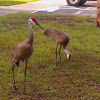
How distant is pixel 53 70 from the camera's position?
608 centimetres

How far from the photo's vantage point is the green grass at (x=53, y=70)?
4.84 m

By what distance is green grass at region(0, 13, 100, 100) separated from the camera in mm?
4836

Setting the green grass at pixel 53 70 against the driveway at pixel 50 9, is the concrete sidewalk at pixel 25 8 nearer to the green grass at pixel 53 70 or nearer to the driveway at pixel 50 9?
the driveway at pixel 50 9

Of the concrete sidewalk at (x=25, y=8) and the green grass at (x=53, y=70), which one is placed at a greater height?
the concrete sidewalk at (x=25, y=8)

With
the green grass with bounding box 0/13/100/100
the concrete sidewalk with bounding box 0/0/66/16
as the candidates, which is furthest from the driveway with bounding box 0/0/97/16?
the green grass with bounding box 0/13/100/100

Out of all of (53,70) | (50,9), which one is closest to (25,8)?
(50,9)

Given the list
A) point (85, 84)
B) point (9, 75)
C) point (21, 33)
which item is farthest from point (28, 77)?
point (21, 33)

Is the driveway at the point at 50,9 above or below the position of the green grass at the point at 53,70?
above

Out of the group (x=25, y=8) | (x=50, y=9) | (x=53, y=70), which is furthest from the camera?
(x=25, y=8)

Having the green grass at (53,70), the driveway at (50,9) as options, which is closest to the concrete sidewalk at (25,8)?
the driveway at (50,9)

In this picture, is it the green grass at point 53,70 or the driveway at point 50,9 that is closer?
the green grass at point 53,70

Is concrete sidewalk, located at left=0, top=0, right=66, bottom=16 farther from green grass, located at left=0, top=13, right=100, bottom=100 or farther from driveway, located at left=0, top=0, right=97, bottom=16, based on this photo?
green grass, located at left=0, top=13, right=100, bottom=100

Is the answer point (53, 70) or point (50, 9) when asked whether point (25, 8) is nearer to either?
point (50, 9)

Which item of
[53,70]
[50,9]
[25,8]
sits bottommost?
[53,70]
